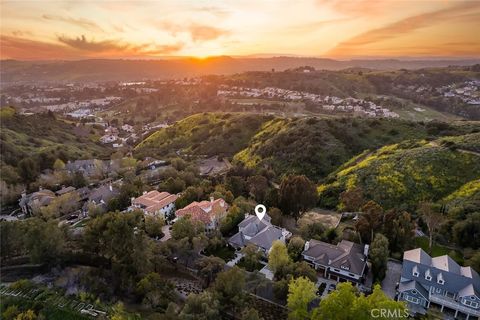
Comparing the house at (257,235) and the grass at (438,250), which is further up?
the house at (257,235)

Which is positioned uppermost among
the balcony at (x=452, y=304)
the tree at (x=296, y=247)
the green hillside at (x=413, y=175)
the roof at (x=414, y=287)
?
the green hillside at (x=413, y=175)

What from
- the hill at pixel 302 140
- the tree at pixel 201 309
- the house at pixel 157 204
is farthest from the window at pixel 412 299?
the hill at pixel 302 140

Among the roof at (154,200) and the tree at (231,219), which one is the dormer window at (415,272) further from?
the roof at (154,200)

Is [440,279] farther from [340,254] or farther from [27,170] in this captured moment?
[27,170]

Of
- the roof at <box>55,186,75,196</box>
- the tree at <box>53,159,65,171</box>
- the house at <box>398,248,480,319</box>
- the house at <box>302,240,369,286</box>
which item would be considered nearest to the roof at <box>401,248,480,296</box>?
the house at <box>398,248,480,319</box>

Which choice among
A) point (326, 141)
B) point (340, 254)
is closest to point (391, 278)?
point (340, 254)

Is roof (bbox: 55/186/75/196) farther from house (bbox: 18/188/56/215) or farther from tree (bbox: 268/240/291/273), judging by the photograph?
tree (bbox: 268/240/291/273)

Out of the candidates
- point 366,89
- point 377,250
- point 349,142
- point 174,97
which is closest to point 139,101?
point 174,97

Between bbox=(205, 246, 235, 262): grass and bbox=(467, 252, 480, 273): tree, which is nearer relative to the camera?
bbox=(467, 252, 480, 273): tree
